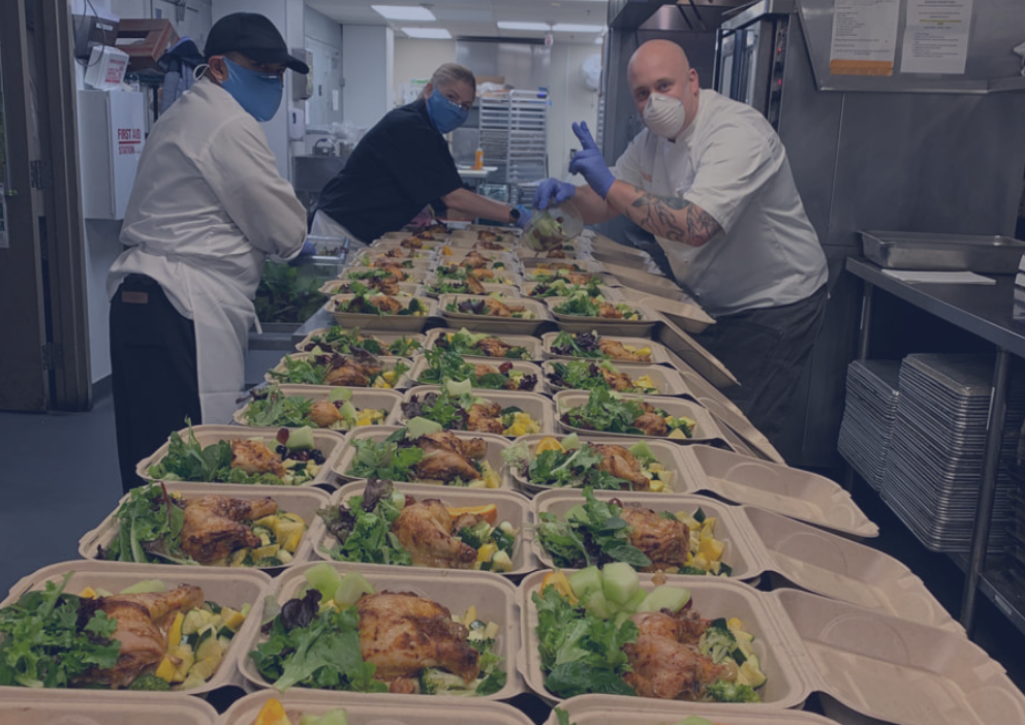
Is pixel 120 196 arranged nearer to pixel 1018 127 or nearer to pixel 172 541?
pixel 172 541

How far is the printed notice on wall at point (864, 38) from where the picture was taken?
4.13 m

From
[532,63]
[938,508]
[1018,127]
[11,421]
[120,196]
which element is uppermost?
[532,63]

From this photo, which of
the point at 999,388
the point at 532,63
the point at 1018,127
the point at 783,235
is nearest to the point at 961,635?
the point at 999,388

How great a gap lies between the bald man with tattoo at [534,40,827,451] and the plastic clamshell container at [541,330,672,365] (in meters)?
0.48

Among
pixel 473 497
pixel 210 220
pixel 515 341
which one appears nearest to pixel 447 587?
pixel 473 497

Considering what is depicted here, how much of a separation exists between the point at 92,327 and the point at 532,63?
10158mm

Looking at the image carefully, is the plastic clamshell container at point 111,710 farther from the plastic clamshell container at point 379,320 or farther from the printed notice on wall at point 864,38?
the printed notice on wall at point 864,38

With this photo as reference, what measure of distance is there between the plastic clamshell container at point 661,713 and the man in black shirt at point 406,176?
357 centimetres

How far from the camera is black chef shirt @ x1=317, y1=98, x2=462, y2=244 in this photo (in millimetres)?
4383

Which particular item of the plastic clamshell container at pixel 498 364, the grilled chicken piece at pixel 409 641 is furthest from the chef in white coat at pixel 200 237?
the grilled chicken piece at pixel 409 641

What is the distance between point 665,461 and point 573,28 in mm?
12462

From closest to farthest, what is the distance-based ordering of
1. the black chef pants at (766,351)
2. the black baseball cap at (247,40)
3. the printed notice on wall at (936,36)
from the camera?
the black baseball cap at (247,40) < the black chef pants at (766,351) < the printed notice on wall at (936,36)

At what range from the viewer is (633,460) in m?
1.83

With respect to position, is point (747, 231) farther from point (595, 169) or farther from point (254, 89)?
point (254, 89)
